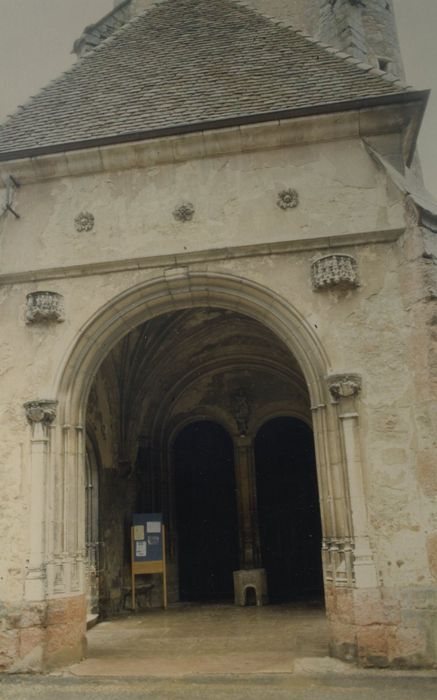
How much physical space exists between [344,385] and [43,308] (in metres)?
3.57

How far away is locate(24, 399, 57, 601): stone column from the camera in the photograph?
7.06 meters

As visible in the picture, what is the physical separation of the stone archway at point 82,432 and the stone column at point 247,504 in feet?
17.5

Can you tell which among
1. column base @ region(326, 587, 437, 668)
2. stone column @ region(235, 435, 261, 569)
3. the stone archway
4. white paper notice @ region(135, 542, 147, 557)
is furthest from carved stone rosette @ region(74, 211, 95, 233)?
stone column @ region(235, 435, 261, 569)

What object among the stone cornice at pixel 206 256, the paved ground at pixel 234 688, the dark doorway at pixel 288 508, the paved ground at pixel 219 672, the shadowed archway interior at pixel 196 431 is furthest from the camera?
the dark doorway at pixel 288 508

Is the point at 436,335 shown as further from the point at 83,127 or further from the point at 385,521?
the point at 83,127

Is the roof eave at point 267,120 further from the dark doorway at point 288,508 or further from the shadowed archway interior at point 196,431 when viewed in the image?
the dark doorway at point 288,508

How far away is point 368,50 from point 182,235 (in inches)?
353

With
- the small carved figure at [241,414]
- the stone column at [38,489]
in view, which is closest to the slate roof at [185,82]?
the stone column at [38,489]

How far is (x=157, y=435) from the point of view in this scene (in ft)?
42.0

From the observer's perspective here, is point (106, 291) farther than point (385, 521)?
Yes

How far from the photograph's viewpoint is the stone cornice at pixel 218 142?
7652 millimetres

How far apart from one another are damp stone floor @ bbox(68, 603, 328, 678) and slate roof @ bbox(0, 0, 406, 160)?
5.96m

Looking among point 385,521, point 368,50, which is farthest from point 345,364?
point 368,50

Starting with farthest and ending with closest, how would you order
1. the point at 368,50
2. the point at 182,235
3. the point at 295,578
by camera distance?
1. the point at 368,50
2. the point at 295,578
3. the point at 182,235
